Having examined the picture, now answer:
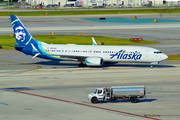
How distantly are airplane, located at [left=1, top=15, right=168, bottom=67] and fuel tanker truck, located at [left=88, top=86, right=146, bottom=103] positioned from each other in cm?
2364

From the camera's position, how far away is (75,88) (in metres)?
52.5

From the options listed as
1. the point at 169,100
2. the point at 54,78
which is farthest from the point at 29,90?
the point at 169,100

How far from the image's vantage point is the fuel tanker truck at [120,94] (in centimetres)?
4309

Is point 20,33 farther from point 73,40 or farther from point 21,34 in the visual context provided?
point 73,40

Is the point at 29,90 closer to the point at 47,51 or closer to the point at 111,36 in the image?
the point at 47,51

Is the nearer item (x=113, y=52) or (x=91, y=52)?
(x=113, y=52)

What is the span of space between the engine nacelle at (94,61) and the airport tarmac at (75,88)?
103 centimetres

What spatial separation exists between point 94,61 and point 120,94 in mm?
24922

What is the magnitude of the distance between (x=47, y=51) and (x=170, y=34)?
200 feet

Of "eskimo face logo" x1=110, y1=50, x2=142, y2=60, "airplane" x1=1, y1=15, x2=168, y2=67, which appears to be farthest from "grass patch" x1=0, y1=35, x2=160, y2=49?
"eskimo face logo" x1=110, y1=50, x2=142, y2=60

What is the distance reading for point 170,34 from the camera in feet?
396

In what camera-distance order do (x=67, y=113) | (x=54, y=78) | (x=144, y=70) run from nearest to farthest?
(x=67, y=113), (x=54, y=78), (x=144, y=70)

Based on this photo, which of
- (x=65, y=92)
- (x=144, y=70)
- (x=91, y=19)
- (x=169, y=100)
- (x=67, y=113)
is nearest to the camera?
(x=67, y=113)

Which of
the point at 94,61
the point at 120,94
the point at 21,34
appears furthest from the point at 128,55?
the point at 120,94
